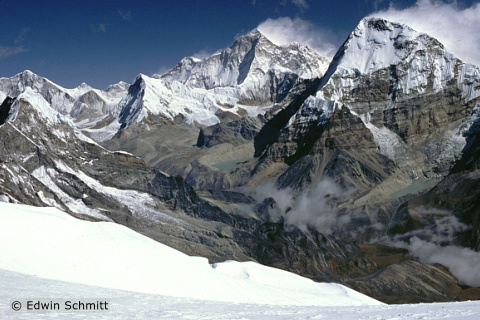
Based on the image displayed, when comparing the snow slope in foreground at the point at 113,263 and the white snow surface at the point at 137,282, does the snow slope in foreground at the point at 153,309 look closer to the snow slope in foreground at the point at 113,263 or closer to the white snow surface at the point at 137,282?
the white snow surface at the point at 137,282

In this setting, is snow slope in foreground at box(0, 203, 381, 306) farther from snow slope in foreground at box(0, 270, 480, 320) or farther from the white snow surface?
snow slope in foreground at box(0, 270, 480, 320)

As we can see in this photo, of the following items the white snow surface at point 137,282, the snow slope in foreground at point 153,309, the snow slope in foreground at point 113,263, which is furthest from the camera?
the snow slope in foreground at point 113,263

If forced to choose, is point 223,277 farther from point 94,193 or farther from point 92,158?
point 92,158

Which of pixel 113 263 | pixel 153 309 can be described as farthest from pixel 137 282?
pixel 153 309

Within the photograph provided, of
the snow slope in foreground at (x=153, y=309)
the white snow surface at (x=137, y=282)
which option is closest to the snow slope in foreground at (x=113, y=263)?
the white snow surface at (x=137, y=282)

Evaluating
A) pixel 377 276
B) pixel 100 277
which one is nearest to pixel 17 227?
pixel 100 277

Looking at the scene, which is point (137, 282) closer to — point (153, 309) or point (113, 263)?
point (113, 263)

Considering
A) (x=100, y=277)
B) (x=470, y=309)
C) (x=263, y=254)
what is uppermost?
(x=263, y=254)

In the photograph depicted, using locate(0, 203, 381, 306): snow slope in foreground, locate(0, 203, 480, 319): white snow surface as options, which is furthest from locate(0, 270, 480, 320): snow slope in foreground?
locate(0, 203, 381, 306): snow slope in foreground
